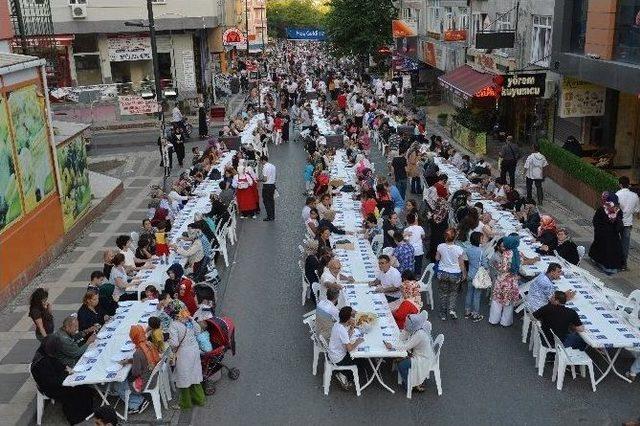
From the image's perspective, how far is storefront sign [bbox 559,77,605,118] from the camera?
69.3ft

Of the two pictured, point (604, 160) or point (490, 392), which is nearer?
point (490, 392)

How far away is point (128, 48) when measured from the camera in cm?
4403

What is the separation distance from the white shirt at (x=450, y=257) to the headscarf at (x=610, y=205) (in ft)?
14.3

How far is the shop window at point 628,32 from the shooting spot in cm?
1695

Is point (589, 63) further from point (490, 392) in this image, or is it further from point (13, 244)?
point (13, 244)

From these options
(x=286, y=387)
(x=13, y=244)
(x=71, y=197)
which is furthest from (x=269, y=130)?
(x=286, y=387)

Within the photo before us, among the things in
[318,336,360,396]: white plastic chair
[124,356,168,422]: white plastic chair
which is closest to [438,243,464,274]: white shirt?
[318,336,360,396]: white plastic chair

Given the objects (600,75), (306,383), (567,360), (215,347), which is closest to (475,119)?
(600,75)

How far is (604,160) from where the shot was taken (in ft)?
66.7

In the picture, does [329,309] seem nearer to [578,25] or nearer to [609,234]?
[609,234]

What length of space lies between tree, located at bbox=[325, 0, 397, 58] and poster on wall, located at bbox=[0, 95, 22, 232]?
3693cm

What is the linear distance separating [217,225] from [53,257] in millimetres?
4235

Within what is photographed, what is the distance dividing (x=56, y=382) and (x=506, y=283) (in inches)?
285

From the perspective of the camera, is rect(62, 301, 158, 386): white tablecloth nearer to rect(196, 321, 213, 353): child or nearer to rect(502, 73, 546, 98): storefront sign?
rect(196, 321, 213, 353): child
